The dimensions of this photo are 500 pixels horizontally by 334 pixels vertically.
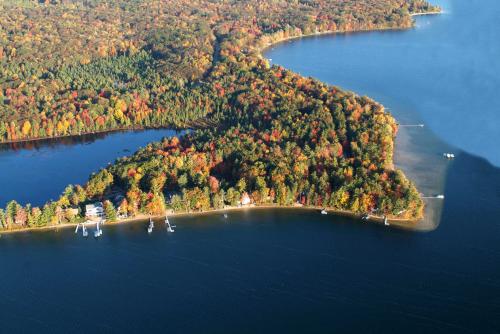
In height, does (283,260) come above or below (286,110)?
below

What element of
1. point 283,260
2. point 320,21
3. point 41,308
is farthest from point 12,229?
point 320,21

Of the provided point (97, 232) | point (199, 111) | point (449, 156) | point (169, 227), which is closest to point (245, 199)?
point (169, 227)

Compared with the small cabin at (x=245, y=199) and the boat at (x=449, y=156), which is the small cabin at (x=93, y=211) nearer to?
the small cabin at (x=245, y=199)

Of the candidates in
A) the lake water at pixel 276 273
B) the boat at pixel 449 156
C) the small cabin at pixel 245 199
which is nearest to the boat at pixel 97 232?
the lake water at pixel 276 273

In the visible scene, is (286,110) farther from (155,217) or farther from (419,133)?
(155,217)

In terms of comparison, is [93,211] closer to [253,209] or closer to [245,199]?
[245,199]
